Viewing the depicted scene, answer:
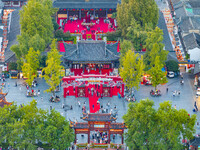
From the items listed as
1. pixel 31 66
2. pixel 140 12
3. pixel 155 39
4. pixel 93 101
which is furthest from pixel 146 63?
pixel 31 66

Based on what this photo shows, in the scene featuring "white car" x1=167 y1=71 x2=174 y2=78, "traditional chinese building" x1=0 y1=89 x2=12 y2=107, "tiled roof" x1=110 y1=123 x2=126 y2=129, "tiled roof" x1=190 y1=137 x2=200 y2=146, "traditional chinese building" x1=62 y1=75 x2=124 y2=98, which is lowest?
"tiled roof" x1=190 y1=137 x2=200 y2=146

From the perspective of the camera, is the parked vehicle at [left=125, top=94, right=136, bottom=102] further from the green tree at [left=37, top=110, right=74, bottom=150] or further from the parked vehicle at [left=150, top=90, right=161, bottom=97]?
the green tree at [left=37, top=110, right=74, bottom=150]

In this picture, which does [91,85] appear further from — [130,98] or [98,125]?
[98,125]

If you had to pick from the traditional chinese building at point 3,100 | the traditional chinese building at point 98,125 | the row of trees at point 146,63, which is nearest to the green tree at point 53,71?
the traditional chinese building at point 3,100

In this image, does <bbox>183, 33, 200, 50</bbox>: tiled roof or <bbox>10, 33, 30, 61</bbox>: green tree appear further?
<bbox>183, 33, 200, 50</bbox>: tiled roof

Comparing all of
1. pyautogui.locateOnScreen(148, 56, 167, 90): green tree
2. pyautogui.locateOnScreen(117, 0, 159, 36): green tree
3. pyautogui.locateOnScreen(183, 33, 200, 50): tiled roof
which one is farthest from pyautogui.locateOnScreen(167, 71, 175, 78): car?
pyautogui.locateOnScreen(117, 0, 159, 36): green tree
